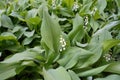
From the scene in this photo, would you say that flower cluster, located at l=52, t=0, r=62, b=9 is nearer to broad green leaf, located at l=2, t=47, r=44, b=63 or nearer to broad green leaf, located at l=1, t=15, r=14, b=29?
broad green leaf, located at l=1, t=15, r=14, b=29

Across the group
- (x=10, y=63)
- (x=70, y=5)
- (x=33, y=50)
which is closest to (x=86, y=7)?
(x=70, y=5)

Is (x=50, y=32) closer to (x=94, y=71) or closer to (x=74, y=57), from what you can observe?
(x=74, y=57)

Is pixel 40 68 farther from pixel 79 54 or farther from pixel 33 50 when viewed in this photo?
pixel 79 54

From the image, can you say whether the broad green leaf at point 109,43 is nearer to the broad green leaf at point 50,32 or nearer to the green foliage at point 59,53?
the green foliage at point 59,53

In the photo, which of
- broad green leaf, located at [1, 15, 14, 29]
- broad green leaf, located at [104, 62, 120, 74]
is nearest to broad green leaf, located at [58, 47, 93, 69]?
broad green leaf, located at [104, 62, 120, 74]

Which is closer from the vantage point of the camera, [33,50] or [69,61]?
[69,61]

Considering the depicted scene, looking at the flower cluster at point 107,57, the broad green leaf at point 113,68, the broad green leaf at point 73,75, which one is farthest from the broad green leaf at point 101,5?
the broad green leaf at point 73,75

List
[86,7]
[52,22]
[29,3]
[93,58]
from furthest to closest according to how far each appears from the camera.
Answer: [29,3] < [86,7] < [52,22] < [93,58]
